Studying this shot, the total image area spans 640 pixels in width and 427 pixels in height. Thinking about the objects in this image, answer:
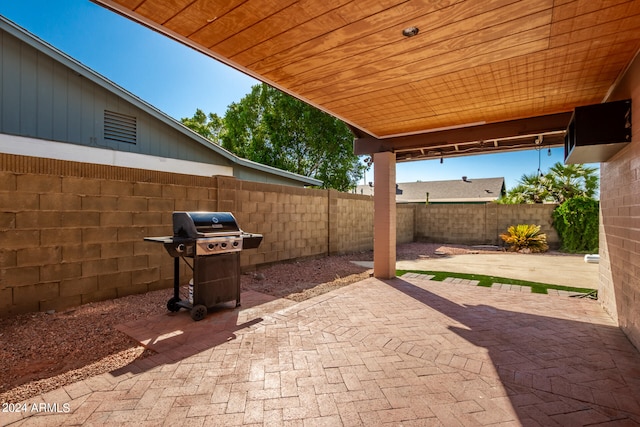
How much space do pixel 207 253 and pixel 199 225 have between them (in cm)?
37

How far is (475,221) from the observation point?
45.6ft

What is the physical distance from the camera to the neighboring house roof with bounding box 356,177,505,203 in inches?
1045

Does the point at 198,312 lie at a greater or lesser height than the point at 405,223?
lesser

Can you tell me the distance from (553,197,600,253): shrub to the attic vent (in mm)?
15466

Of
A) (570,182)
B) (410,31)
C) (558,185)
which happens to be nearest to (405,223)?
(558,185)

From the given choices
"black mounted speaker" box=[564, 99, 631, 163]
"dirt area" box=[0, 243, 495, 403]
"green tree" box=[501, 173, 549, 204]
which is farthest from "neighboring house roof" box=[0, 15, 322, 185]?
Result: "green tree" box=[501, 173, 549, 204]

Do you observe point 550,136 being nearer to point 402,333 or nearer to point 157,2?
point 402,333

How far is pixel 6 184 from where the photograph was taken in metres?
3.51

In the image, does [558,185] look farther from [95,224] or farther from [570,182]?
[95,224]

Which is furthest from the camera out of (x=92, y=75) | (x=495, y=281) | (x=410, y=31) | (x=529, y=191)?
(x=529, y=191)

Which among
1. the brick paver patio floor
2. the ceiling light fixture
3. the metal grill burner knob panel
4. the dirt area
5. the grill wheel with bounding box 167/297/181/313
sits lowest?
the brick paver patio floor

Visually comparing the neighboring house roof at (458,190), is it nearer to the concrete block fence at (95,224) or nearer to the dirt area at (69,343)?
the concrete block fence at (95,224)

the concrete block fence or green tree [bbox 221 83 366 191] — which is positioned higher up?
green tree [bbox 221 83 366 191]

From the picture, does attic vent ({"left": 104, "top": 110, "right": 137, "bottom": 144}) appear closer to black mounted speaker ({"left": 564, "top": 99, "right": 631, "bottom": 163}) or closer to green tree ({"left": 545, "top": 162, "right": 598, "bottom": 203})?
black mounted speaker ({"left": 564, "top": 99, "right": 631, "bottom": 163})
